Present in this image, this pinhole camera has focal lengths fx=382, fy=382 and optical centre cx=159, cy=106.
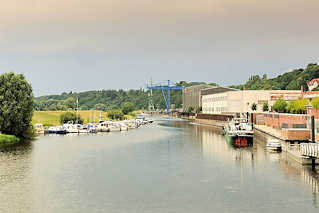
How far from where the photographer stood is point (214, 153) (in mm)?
53812

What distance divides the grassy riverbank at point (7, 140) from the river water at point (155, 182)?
35.2 ft

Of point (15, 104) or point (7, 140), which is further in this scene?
point (15, 104)

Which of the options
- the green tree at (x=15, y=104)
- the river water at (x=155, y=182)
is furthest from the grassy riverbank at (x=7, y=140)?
the river water at (x=155, y=182)

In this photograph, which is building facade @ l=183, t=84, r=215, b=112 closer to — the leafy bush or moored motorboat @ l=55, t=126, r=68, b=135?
moored motorboat @ l=55, t=126, r=68, b=135

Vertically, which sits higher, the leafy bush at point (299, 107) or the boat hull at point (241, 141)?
the leafy bush at point (299, 107)

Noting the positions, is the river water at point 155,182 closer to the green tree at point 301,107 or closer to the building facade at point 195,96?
the green tree at point 301,107

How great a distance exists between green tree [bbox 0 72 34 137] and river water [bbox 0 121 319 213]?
1508cm

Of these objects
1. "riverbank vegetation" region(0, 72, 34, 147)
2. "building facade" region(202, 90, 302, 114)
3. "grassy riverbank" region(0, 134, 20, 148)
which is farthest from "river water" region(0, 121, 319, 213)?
"building facade" region(202, 90, 302, 114)

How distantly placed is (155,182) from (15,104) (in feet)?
138

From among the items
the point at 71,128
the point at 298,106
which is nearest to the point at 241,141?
the point at 298,106

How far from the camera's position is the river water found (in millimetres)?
27219

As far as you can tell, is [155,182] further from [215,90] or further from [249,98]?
[215,90]

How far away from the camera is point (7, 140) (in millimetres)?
64125

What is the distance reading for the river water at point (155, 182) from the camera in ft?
89.3
